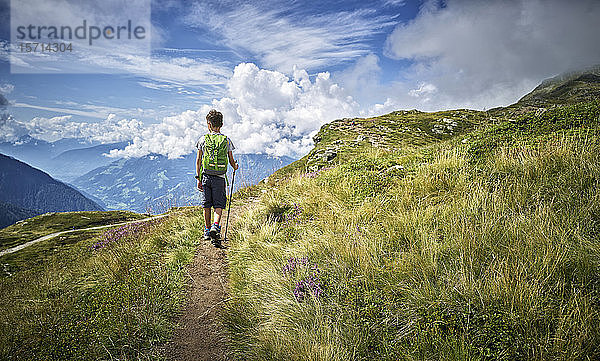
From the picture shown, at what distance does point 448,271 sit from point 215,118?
666 cm

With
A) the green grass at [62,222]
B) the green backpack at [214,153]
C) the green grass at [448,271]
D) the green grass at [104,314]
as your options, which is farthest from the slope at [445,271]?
the green grass at [62,222]

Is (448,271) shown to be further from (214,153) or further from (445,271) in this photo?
(214,153)

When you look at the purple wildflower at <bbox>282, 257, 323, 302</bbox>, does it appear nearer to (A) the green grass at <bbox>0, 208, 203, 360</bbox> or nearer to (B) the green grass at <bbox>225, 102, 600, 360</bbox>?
(B) the green grass at <bbox>225, 102, 600, 360</bbox>

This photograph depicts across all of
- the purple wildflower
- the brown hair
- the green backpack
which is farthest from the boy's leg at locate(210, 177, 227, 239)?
the purple wildflower

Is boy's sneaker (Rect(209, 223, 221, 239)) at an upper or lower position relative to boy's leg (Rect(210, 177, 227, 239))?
lower

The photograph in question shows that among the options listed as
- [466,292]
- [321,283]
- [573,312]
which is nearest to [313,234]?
[321,283]

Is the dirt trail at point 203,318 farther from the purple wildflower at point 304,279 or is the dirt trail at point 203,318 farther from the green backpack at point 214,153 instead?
the green backpack at point 214,153

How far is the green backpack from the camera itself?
A: 23.8 ft

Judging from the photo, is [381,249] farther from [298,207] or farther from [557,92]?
[557,92]

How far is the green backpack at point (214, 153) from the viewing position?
7246mm

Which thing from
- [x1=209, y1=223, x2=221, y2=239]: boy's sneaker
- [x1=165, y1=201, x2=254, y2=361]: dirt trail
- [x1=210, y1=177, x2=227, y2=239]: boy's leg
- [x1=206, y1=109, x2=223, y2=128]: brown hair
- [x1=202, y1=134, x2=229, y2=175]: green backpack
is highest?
[x1=206, y1=109, x2=223, y2=128]: brown hair

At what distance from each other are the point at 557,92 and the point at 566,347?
263m

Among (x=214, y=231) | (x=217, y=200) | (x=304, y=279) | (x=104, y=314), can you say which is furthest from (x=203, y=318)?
(x=217, y=200)

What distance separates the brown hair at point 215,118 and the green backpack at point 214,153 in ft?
1.30
